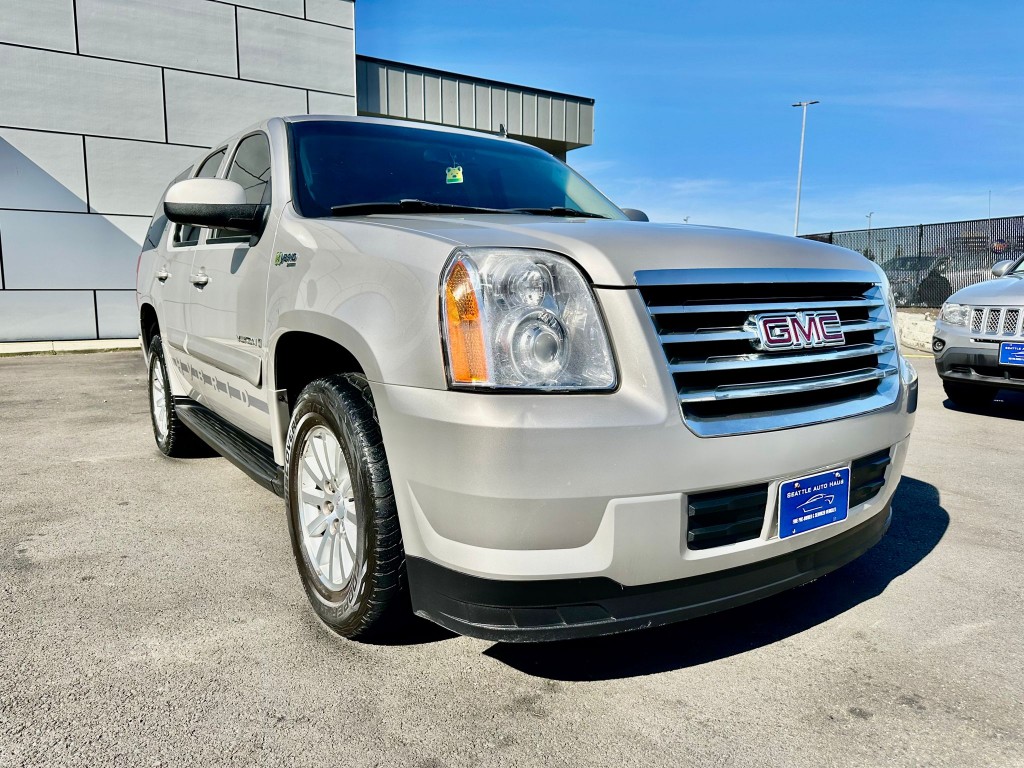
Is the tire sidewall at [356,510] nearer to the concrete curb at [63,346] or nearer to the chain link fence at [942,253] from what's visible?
the concrete curb at [63,346]

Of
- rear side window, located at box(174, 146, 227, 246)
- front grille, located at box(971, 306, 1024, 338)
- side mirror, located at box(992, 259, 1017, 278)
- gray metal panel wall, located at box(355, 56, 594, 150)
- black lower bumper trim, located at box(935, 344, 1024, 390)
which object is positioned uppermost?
gray metal panel wall, located at box(355, 56, 594, 150)

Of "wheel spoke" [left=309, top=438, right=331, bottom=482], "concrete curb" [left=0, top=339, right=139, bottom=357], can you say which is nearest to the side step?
"wheel spoke" [left=309, top=438, right=331, bottom=482]

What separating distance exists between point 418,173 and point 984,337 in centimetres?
493

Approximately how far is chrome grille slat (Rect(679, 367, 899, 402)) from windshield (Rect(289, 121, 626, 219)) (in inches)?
53.4

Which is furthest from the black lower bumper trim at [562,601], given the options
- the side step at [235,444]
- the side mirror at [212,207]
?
the side mirror at [212,207]

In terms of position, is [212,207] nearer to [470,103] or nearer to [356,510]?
[356,510]

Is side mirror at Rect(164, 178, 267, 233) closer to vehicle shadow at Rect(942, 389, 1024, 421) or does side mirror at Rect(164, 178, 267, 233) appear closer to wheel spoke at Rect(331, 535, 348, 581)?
wheel spoke at Rect(331, 535, 348, 581)

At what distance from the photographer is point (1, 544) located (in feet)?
10.3

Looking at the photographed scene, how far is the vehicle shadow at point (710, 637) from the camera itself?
2.22 m

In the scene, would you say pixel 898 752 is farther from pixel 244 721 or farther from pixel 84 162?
pixel 84 162

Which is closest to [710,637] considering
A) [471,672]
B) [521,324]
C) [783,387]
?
[471,672]

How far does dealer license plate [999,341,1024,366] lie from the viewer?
5.59 metres

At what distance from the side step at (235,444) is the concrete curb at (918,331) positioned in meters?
11.8

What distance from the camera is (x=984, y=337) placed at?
230 inches
